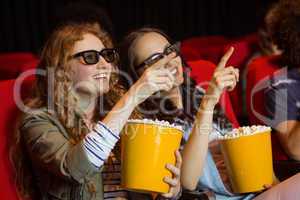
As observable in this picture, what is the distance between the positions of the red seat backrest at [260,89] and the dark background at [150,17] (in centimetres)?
211

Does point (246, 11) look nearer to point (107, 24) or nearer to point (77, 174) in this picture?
Result: point (107, 24)

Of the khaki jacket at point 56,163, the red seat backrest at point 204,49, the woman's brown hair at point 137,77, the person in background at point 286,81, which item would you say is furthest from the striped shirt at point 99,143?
the red seat backrest at point 204,49

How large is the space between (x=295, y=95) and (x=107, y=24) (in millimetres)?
1842

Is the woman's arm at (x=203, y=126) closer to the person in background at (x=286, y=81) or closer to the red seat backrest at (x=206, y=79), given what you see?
the person in background at (x=286, y=81)

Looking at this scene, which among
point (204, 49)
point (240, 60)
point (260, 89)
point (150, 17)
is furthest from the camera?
point (150, 17)

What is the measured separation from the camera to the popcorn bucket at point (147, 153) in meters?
1.42

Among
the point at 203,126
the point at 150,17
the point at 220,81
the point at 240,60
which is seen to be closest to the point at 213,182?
A: the point at 203,126

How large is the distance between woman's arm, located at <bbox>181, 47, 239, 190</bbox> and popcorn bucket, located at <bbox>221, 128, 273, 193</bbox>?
99 millimetres

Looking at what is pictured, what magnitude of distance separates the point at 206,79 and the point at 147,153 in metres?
1.03

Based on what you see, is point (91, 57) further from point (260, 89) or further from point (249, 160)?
point (260, 89)

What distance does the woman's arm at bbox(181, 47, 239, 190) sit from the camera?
1.65 meters

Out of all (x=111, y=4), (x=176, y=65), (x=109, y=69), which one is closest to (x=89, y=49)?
(x=109, y=69)

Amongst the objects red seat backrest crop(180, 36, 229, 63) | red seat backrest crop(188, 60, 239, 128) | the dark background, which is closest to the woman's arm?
red seat backrest crop(188, 60, 239, 128)

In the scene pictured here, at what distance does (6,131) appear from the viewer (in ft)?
5.67
